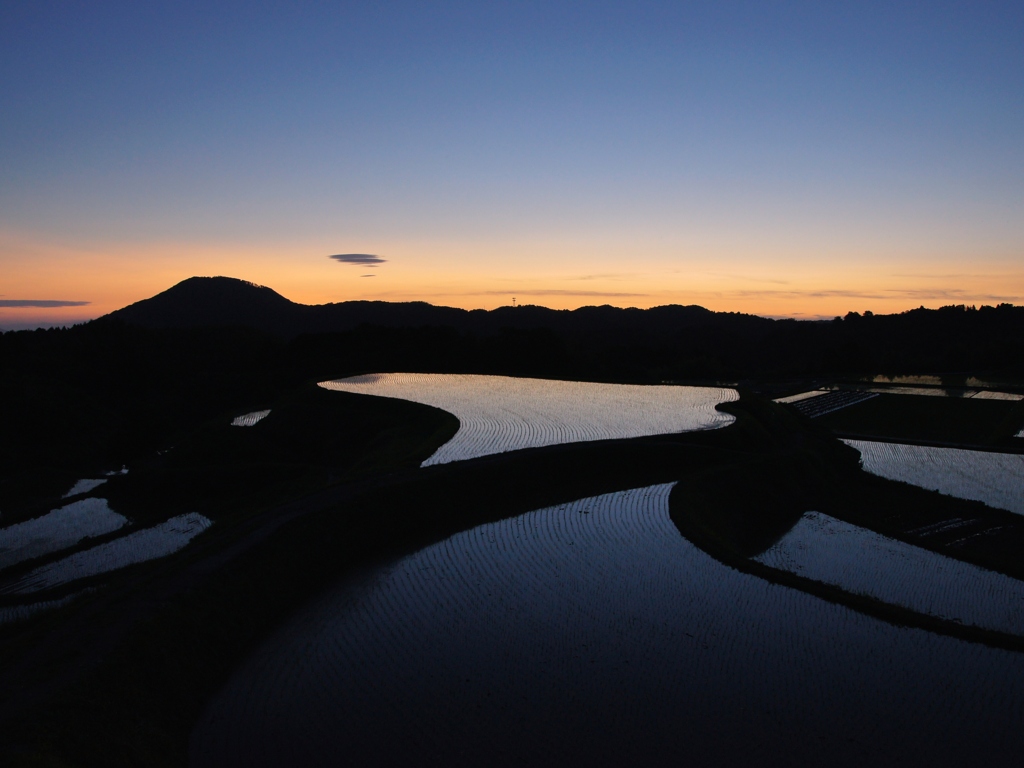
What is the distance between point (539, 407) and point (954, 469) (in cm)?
1307

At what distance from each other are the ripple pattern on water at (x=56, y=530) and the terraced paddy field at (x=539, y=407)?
6.70 metres

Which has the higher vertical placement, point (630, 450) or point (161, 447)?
point (630, 450)

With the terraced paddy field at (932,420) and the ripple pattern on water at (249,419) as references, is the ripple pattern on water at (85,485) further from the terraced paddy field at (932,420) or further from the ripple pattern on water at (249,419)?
the terraced paddy field at (932,420)

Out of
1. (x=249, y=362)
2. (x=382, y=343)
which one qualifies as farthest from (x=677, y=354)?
(x=249, y=362)

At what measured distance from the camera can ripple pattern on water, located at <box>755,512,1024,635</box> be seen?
8.89 m

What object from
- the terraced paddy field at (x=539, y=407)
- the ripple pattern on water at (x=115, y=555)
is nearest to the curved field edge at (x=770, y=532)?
the terraced paddy field at (x=539, y=407)

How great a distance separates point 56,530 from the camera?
13422 millimetres

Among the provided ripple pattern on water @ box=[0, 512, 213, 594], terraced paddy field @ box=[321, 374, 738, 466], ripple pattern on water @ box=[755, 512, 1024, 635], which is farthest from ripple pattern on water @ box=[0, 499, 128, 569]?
ripple pattern on water @ box=[755, 512, 1024, 635]

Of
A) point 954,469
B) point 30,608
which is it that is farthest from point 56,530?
point 954,469

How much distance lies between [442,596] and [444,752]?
333 cm

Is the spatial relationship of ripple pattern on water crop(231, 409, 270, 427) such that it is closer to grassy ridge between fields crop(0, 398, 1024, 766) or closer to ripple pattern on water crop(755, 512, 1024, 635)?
grassy ridge between fields crop(0, 398, 1024, 766)

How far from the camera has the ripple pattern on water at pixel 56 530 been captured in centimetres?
1208

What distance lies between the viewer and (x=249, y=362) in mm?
64125

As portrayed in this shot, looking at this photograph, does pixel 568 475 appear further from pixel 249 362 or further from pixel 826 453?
pixel 249 362
